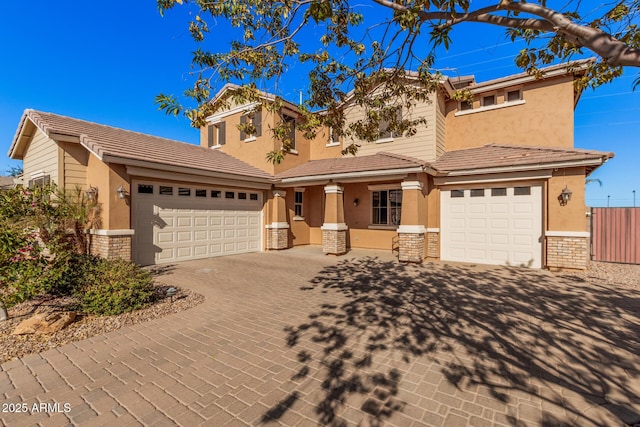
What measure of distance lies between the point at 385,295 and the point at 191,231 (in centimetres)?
806

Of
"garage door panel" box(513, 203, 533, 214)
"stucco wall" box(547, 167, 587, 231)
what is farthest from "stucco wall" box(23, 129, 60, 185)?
"stucco wall" box(547, 167, 587, 231)

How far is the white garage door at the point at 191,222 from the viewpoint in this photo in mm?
9914

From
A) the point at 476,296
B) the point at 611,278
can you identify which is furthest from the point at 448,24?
the point at 611,278

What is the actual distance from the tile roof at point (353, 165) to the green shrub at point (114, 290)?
8.17 meters

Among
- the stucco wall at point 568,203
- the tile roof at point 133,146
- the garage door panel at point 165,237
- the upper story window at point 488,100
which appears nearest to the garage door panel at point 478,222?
the stucco wall at point 568,203

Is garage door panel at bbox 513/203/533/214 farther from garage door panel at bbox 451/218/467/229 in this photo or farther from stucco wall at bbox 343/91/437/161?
stucco wall at bbox 343/91/437/161

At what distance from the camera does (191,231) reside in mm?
11227

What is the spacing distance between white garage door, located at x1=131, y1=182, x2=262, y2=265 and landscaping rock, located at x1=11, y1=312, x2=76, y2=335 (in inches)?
212

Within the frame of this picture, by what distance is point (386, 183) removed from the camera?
13.5m

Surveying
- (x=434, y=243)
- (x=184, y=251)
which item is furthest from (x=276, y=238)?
(x=434, y=243)

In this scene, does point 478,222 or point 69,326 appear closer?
point 69,326

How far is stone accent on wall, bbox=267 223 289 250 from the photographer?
1384 cm

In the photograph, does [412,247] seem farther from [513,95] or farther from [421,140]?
[513,95]

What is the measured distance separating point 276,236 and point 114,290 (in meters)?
8.50
